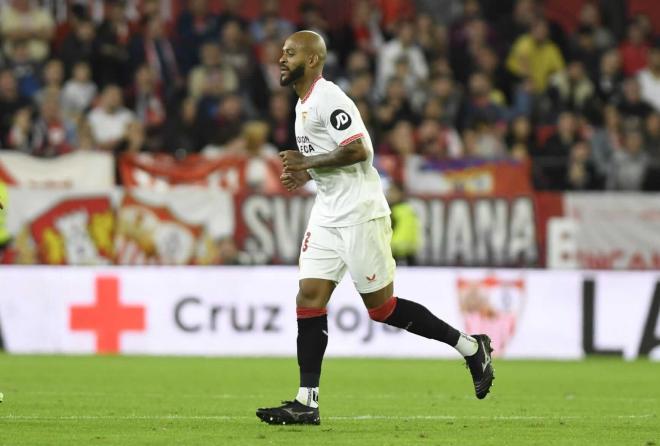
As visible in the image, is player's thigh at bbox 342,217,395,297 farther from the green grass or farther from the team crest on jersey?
the team crest on jersey

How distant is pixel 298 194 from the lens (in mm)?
Answer: 17281

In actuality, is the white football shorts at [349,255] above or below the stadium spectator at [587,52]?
below

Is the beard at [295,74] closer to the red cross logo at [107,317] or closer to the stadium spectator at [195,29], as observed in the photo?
the red cross logo at [107,317]

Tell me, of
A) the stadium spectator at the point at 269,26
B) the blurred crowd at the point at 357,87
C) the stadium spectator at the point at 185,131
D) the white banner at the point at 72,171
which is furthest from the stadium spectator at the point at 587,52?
the white banner at the point at 72,171

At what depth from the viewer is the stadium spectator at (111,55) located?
18.4m

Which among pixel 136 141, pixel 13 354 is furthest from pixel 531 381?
pixel 136 141

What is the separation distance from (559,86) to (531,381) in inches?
346

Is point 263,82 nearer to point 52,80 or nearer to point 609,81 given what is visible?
point 52,80

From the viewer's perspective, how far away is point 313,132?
26.7 feet

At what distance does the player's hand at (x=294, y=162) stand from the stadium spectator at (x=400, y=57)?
11.6 meters

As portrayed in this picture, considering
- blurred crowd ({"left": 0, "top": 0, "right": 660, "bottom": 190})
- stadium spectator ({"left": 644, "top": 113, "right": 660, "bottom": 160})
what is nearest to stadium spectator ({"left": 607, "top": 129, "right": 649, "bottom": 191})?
blurred crowd ({"left": 0, "top": 0, "right": 660, "bottom": 190})

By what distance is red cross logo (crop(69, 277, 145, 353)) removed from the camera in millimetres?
15070

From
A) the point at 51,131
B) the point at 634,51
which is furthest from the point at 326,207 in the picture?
the point at 634,51

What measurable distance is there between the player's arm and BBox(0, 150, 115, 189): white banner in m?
9.30
